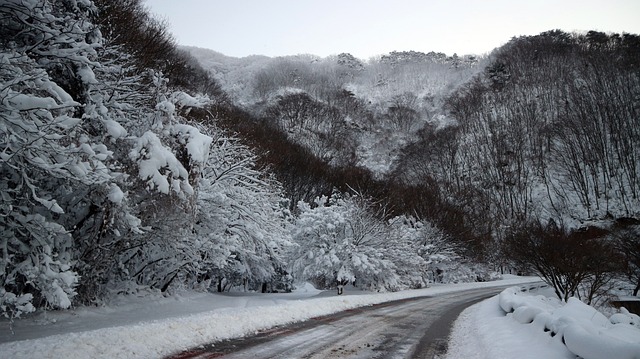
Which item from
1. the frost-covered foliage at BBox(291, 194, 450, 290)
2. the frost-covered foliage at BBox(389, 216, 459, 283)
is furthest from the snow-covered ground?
the frost-covered foliage at BBox(389, 216, 459, 283)

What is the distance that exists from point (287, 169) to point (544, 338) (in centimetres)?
3350

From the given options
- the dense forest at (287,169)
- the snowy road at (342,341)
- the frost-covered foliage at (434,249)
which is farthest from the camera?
the frost-covered foliage at (434,249)

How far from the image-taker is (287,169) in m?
39.4

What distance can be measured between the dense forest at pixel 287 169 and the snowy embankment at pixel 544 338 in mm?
7318

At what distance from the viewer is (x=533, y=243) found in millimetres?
26297

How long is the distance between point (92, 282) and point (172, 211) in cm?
374

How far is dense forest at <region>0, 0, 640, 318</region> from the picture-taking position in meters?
7.06

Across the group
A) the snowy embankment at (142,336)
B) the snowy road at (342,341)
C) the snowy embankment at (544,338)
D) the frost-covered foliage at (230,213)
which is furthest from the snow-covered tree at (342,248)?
the snowy embankment at (544,338)

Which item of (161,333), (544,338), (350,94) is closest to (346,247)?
(544,338)

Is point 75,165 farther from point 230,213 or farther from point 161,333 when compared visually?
point 230,213

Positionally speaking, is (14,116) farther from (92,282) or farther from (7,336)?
(92,282)

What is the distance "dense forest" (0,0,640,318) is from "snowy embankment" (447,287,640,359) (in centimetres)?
732

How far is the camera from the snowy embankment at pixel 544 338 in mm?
4887

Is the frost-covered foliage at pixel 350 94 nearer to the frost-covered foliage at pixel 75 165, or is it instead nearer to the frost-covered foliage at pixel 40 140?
the frost-covered foliage at pixel 75 165
